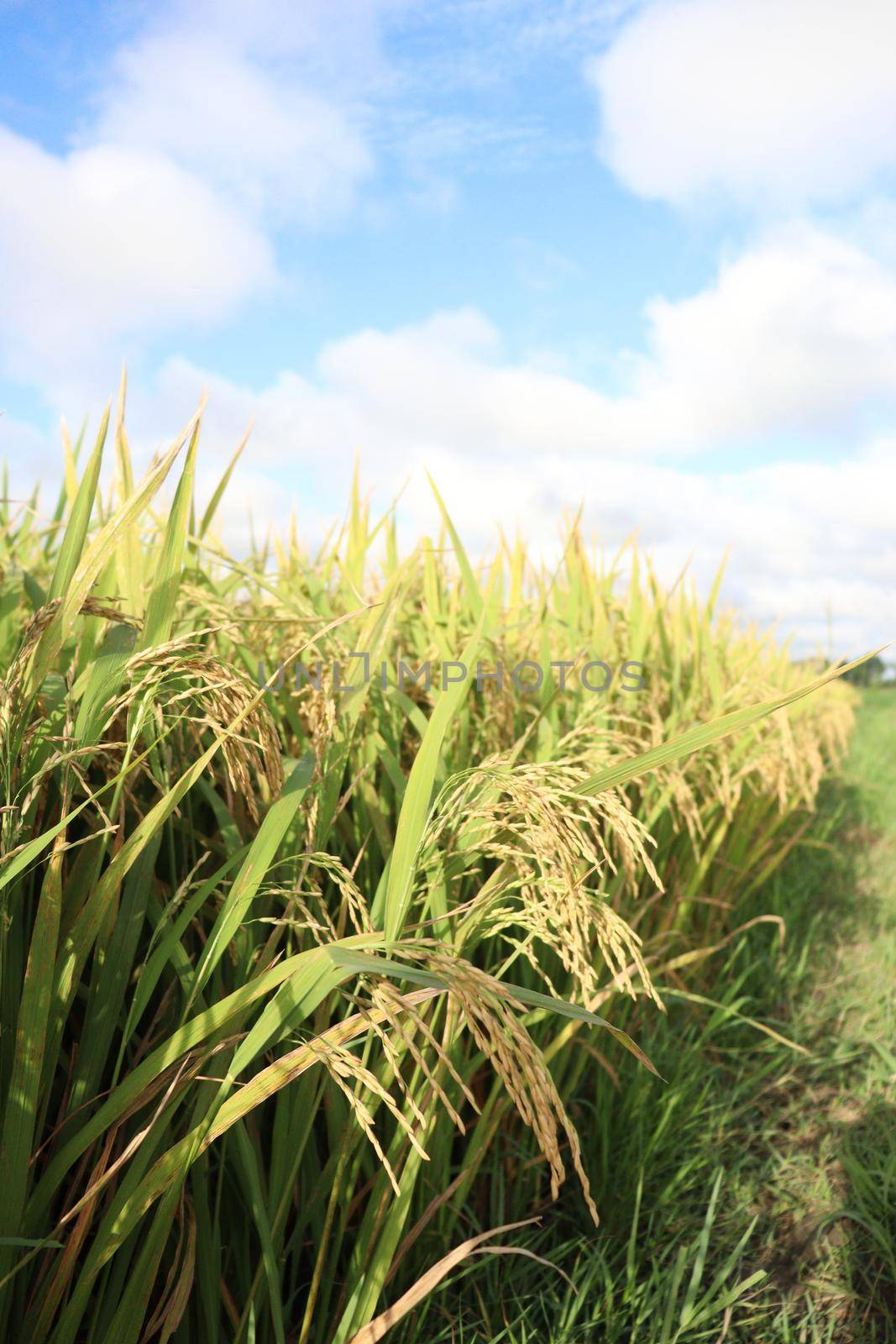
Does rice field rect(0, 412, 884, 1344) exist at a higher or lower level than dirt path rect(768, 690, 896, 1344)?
higher

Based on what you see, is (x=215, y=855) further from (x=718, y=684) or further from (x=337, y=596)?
(x=718, y=684)

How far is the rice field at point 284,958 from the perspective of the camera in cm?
93

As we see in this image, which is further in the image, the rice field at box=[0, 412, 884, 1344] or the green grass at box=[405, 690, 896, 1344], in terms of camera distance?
the green grass at box=[405, 690, 896, 1344]

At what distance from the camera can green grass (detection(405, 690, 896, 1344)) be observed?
156cm

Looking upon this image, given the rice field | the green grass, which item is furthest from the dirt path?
the rice field

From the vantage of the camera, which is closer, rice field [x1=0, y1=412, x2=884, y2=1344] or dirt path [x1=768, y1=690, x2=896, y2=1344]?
rice field [x1=0, y1=412, x2=884, y2=1344]

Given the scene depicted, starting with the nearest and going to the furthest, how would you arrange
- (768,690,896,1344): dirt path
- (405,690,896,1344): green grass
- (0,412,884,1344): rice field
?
(0,412,884,1344): rice field
(405,690,896,1344): green grass
(768,690,896,1344): dirt path

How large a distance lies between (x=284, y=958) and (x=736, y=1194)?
1.36m

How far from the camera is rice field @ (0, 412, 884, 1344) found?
93 centimetres

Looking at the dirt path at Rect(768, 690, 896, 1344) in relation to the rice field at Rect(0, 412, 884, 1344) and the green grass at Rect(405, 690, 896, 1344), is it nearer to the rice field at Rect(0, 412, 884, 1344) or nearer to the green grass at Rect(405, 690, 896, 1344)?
the green grass at Rect(405, 690, 896, 1344)

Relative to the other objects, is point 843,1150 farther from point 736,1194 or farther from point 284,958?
point 284,958

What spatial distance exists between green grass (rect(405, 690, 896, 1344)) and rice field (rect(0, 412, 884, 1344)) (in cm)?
3

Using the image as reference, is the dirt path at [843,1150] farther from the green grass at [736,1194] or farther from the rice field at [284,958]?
the rice field at [284,958]

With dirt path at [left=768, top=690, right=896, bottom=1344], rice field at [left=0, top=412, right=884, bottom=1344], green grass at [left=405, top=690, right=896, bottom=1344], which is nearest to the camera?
rice field at [left=0, top=412, right=884, bottom=1344]
